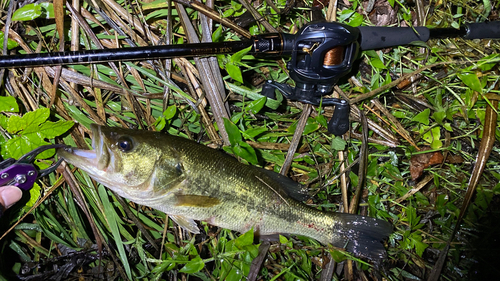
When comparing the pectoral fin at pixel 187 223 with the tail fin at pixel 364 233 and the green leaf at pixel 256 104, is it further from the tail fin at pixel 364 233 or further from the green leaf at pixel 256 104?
the tail fin at pixel 364 233

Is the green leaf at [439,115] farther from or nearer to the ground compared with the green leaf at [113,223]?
farther from the ground

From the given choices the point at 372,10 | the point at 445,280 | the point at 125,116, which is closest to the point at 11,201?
the point at 125,116

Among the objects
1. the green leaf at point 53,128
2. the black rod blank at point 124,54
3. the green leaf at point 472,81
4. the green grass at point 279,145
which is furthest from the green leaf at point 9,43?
the green leaf at point 472,81

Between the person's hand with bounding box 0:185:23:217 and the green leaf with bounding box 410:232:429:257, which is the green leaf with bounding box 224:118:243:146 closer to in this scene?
the person's hand with bounding box 0:185:23:217

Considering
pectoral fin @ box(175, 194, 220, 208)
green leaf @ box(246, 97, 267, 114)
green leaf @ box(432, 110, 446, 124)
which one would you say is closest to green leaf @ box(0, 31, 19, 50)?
pectoral fin @ box(175, 194, 220, 208)

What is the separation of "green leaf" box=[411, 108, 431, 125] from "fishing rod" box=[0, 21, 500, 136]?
0.63 meters

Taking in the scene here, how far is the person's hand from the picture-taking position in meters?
2.21

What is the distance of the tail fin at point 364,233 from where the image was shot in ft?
8.48

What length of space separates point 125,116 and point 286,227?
173cm

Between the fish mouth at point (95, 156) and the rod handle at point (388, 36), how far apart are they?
7.12 feet

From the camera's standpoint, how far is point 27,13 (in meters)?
2.31

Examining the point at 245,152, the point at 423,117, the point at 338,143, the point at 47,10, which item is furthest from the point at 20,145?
the point at 423,117

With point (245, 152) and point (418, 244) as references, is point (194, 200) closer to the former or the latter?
point (245, 152)

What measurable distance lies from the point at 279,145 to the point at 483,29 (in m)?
2.06
